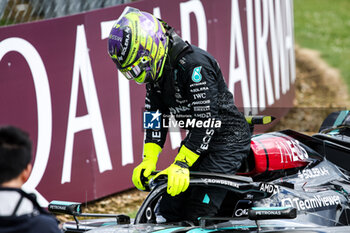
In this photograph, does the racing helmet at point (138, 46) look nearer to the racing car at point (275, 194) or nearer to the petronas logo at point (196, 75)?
the petronas logo at point (196, 75)

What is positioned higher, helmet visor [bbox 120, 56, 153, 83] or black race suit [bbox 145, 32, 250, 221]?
helmet visor [bbox 120, 56, 153, 83]

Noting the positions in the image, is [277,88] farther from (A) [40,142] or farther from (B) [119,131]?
(A) [40,142]

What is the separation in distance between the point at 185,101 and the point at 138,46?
1.91 ft

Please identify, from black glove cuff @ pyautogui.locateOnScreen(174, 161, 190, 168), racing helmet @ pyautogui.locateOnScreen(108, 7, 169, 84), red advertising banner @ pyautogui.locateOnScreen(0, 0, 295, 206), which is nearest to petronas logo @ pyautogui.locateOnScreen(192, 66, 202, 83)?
racing helmet @ pyautogui.locateOnScreen(108, 7, 169, 84)

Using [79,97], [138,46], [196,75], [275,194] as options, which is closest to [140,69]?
[138,46]

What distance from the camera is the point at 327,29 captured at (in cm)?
1817

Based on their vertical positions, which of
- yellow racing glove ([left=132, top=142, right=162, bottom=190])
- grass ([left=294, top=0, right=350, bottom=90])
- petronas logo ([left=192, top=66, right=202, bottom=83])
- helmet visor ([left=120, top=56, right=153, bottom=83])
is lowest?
yellow racing glove ([left=132, top=142, right=162, bottom=190])

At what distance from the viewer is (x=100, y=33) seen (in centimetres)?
689

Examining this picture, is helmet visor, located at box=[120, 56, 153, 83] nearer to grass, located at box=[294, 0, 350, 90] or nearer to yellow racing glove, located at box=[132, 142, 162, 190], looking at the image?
yellow racing glove, located at box=[132, 142, 162, 190]

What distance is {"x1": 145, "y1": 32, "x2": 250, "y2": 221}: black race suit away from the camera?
4.38 metres

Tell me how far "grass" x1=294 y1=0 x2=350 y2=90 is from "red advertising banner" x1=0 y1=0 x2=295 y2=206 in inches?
271

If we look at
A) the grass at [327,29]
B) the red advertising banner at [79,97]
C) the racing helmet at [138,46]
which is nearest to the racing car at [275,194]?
the racing helmet at [138,46]

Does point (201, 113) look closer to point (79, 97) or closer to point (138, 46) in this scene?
point (138, 46)

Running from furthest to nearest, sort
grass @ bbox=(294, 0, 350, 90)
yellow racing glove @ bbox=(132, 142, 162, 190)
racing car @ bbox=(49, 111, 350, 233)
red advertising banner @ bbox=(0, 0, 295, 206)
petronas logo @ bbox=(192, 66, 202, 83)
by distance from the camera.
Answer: grass @ bbox=(294, 0, 350, 90), red advertising banner @ bbox=(0, 0, 295, 206), yellow racing glove @ bbox=(132, 142, 162, 190), petronas logo @ bbox=(192, 66, 202, 83), racing car @ bbox=(49, 111, 350, 233)
